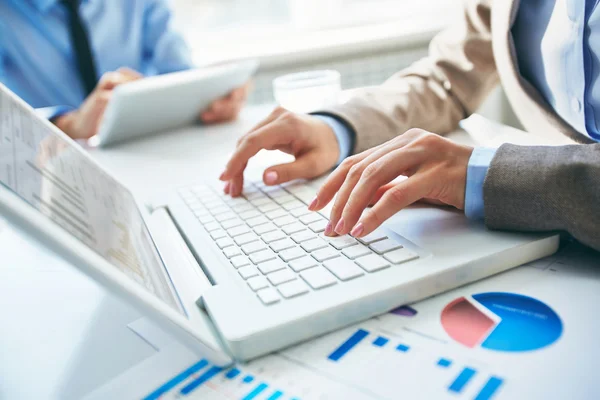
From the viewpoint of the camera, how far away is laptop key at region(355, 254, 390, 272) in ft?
1.24

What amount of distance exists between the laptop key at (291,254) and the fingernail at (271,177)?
0.67ft

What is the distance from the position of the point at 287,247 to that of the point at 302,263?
4cm

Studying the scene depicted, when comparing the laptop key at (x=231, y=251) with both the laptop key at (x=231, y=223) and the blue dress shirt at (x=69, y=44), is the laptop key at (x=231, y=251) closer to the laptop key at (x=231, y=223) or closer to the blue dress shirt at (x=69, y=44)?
the laptop key at (x=231, y=223)

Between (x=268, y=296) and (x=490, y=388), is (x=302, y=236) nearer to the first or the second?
(x=268, y=296)

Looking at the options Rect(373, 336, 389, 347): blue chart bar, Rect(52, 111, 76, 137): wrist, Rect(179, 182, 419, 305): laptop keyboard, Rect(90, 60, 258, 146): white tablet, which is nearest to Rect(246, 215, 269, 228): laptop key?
Rect(179, 182, 419, 305): laptop keyboard

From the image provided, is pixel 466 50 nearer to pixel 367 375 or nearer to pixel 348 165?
pixel 348 165

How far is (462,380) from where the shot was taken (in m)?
0.29

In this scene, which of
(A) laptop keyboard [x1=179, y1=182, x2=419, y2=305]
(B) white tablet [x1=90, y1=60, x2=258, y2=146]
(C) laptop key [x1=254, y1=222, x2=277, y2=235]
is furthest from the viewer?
(B) white tablet [x1=90, y1=60, x2=258, y2=146]

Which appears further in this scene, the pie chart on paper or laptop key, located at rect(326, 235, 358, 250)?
laptop key, located at rect(326, 235, 358, 250)

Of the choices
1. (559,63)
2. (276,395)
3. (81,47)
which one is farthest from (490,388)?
(81,47)

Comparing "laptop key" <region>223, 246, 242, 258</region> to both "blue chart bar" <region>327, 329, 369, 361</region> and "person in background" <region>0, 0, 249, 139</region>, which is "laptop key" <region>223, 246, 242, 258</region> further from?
"person in background" <region>0, 0, 249, 139</region>

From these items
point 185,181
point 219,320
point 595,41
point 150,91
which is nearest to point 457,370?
point 219,320

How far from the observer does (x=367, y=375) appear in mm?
303

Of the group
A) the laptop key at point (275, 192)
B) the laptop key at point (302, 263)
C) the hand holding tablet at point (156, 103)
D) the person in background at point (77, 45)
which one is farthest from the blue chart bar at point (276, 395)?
the person in background at point (77, 45)
